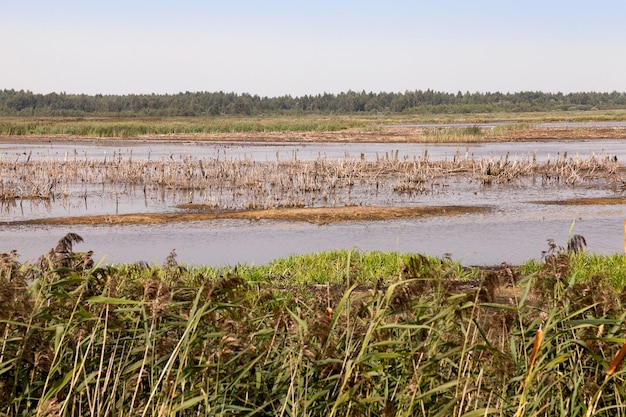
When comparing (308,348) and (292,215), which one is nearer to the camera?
(308,348)

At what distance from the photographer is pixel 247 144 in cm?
6475

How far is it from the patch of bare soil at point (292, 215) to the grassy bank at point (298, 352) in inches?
712

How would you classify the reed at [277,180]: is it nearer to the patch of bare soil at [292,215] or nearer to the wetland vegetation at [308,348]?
the patch of bare soil at [292,215]

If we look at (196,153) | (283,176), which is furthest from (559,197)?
(196,153)

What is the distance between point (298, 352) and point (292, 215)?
64.6 feet

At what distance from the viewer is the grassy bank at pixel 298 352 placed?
163 inches

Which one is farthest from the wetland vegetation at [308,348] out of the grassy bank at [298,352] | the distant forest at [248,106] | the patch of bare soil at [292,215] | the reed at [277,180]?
the distant forest at [248,106]

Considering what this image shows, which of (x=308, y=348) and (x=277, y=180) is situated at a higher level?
(x=308, y=348)

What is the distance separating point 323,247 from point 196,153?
34.6m

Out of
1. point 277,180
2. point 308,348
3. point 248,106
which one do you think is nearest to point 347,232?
point 277,180

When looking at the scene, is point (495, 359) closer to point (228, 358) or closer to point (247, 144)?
point (228, 358)

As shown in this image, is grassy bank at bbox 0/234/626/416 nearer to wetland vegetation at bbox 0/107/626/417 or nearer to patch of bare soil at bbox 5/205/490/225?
wetland vegetation at bbox 0/107/626/417

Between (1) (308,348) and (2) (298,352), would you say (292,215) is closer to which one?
(2) (298,352)

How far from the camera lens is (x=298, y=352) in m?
4.46
